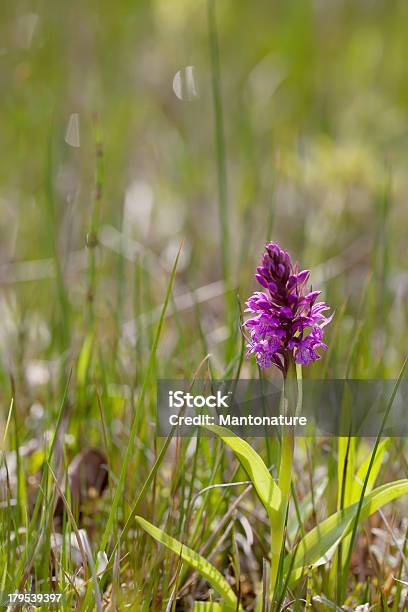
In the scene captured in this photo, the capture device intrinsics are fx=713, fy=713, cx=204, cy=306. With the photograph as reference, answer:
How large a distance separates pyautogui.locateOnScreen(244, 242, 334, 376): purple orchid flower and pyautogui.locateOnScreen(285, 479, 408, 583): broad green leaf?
0.66 feet

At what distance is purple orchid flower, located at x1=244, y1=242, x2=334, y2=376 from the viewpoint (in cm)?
78

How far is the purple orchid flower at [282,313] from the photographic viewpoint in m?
0.78

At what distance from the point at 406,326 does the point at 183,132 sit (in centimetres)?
201

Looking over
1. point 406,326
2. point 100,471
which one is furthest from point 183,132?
point 100,471

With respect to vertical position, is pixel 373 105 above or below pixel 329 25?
below

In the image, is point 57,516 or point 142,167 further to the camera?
point 142,167

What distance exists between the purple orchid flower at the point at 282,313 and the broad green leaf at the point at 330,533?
0.20 m

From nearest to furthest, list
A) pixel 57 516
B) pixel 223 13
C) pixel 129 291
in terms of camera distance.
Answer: pixel 57 516 → pixel 129 291 → pixel 223 13

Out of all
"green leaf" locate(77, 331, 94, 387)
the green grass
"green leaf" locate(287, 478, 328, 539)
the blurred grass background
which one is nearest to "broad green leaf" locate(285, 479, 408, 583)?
the green grass

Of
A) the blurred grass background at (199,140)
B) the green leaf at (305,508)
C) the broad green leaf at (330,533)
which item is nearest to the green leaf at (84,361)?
the blurred grass background at (199,140)

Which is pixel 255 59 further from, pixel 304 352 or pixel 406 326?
pixel 304 352

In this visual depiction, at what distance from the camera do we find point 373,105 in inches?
122

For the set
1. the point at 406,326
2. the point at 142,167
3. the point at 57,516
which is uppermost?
the point at 142,167

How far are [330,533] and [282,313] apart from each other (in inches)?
11.4
